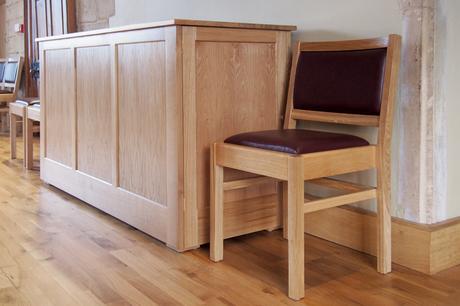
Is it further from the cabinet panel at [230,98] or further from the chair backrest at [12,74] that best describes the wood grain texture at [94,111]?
the chair backrest at [12,74]

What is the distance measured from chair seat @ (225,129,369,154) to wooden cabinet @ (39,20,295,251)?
24 cm

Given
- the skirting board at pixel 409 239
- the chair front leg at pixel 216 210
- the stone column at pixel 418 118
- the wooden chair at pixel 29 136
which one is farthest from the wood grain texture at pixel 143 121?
the wooden chair at pixel 29 136

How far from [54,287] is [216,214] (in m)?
0.63

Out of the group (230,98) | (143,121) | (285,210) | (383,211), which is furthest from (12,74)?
(383,211)

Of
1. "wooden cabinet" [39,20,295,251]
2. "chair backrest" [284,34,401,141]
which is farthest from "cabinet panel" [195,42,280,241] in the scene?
"chair backrest" [284,34,401,141]

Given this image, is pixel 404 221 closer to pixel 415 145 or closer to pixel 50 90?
pixel 415 145

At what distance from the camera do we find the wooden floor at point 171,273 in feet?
5.82

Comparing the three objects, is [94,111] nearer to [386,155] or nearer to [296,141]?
[296,141]

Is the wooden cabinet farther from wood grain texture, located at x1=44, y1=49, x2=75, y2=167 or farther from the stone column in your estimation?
the stone column

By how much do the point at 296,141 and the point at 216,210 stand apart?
46 centimetres

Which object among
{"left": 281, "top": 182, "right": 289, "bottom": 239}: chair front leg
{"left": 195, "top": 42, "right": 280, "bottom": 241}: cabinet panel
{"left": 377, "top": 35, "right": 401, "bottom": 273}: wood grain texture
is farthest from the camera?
{"left": 281, "top": 182, "right": 289, "bottom": 239}: chair front leg

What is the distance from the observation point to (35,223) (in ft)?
8.67

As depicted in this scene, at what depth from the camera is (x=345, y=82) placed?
2.12 metres

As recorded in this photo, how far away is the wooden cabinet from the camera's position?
86.0 inches
